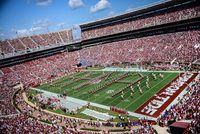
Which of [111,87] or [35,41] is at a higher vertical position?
[35,41]

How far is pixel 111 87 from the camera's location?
36.7m

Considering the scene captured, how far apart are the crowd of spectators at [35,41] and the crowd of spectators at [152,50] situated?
628 inches

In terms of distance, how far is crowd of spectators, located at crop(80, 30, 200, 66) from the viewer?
133ft

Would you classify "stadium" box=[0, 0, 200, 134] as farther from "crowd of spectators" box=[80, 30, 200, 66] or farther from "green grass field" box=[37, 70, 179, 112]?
"crowd of spectators" box=[80, 30, 200, 66]

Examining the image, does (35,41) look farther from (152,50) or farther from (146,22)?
(152,50)

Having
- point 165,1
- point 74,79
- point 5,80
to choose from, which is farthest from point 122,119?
point 165,1

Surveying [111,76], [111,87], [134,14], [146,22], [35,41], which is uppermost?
[134,14]

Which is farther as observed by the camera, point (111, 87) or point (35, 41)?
point (35, 41)

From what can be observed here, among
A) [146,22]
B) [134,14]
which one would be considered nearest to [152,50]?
[146,22]

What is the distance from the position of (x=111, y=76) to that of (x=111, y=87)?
674cm

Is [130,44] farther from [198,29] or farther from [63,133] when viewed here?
[63,133]

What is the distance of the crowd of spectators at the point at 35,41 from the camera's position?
2640 inches

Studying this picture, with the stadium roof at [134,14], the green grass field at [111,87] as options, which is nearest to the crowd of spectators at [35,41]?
the stadium roof at [134,14]

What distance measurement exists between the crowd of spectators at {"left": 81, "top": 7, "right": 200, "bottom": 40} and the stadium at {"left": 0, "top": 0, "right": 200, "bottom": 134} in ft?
0.97
